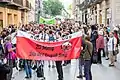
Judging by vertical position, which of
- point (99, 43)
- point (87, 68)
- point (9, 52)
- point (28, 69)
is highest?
point (9, 52)

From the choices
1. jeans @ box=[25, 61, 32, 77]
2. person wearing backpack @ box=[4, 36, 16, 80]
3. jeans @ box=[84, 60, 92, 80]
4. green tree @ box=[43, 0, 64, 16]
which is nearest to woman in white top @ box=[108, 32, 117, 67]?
jeans @ box=[25, 61, 32, 77]

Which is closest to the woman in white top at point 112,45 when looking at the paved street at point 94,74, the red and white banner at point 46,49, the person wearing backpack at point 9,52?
the paved street at point 94,74

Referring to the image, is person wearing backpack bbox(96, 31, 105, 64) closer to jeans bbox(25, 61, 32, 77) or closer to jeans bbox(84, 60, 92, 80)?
jeans bbox(25, 61, 32, 77)

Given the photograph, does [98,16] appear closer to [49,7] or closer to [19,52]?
[19,52]

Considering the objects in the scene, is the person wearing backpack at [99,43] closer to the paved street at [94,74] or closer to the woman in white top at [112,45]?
the woman in white top at [112,45]

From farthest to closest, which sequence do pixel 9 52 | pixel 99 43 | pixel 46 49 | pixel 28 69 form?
pixel 99 43 → pixel 28 69 → pixel 46 49 → pixel 9 52

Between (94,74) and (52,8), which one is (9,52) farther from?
(52,8)

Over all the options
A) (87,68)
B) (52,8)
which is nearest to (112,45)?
(87,68)

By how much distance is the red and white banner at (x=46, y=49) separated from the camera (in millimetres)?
12727

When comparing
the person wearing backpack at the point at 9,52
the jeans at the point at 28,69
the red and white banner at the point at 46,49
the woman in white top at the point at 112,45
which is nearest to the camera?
the person wearing backpack at the point at 9,52

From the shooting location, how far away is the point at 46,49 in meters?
12.8

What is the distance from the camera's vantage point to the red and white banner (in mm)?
12727

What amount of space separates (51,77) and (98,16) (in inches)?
1322

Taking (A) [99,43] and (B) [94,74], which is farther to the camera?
(A) [99,43]
